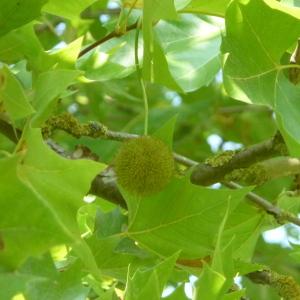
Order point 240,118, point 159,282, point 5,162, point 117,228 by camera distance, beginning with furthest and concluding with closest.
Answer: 1. point 240,118
2. point 117,228
3. point 159,282
4. point 5,162

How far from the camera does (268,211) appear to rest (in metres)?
1.81

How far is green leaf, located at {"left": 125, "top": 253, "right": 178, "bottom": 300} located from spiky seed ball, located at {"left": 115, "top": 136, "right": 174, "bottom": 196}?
23cm

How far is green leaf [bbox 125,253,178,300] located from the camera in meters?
1.28

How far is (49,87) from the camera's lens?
4.41 feet

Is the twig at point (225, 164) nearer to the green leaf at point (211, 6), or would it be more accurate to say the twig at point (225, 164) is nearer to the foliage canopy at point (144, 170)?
the foliage canopy at point (144, 170)

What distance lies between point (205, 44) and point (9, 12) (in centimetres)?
64

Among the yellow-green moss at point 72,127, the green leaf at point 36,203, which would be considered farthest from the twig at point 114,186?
the green leaf at point 36,203

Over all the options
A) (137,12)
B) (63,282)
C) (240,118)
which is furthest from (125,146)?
(240,118)

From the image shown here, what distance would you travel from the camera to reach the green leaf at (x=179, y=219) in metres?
1.55

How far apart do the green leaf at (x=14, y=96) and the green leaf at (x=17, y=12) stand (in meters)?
0.18

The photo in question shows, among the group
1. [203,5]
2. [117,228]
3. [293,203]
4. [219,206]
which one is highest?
[203,5]

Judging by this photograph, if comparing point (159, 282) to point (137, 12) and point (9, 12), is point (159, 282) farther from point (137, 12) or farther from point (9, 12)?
point (137, 12)

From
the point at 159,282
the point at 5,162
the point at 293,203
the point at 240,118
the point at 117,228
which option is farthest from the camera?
the point at 240,118

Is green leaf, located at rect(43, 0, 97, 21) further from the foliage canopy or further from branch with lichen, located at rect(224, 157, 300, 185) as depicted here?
branch with lichen, located at rect(224, 157, 300, 185)
